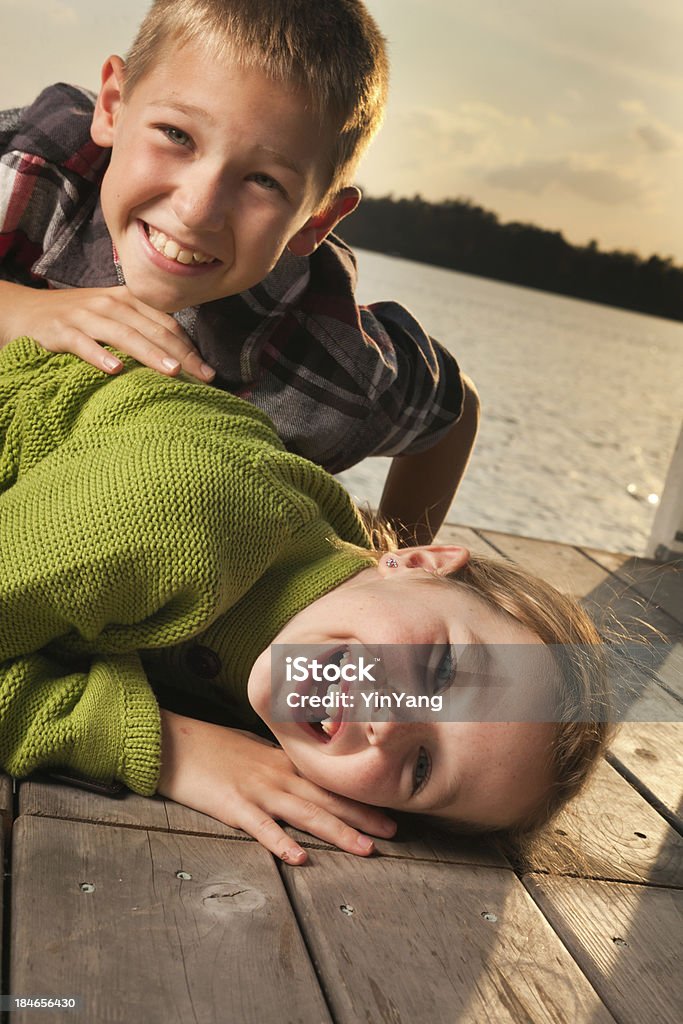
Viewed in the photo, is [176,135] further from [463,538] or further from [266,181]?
[463,538]

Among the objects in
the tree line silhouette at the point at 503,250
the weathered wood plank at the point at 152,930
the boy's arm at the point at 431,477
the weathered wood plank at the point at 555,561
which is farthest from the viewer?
the tree line silhouette at the point at 503,250

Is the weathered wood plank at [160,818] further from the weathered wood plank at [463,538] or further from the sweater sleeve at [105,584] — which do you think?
the weathered wood plank at [463,538]

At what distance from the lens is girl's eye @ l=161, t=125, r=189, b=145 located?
1305 mm

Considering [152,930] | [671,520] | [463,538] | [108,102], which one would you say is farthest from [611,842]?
[671,520]

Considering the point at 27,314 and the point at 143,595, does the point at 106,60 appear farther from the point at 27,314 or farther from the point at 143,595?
the point at 143,595

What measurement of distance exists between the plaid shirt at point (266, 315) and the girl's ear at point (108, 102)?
0.09 metres

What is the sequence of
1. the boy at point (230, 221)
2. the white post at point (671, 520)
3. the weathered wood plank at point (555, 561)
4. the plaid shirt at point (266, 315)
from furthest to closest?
the white post at point (671, 520)
the weathered wood plank at point (555, 561)
the plaid shirt at point (266, 315)
the boy at point (230, 221)

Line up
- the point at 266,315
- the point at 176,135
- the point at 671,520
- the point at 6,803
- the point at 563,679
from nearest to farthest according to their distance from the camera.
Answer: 1. the point at 6,803
2. the point at 563,679
3. the point at 176,135
4. the point at 266,315
5. the point at 671,520

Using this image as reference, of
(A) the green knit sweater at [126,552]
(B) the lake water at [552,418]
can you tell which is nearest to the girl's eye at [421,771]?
(A) the green knit sweater at [126,552]

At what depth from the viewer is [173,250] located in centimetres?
137

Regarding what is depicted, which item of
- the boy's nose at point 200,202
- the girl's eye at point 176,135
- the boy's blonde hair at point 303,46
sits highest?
the boy's blonde hair at point 303,46

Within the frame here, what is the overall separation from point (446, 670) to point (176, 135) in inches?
29.1

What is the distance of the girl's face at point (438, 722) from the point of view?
1.01 meters

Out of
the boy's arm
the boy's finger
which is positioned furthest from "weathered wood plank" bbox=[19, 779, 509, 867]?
the boy's arm
